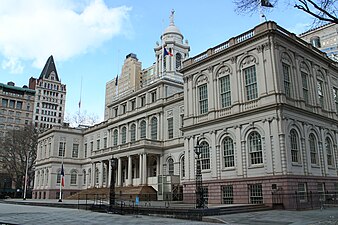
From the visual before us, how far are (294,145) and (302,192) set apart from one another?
3722 mm

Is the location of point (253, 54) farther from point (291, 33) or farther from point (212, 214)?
point (212, 214)

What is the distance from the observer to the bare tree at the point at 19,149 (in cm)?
6669

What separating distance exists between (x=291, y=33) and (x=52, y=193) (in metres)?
48.6

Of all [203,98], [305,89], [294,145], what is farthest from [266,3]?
[203,98]

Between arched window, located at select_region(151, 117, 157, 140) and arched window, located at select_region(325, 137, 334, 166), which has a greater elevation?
arched window, located at select_region(151, 117, 157, 140)

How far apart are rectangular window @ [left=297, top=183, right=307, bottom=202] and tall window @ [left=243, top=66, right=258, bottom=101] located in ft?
26.5

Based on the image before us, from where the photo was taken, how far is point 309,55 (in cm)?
3138

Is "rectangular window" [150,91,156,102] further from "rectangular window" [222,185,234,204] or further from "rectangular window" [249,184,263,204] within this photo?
"rectangular window" [249,184,263,204]

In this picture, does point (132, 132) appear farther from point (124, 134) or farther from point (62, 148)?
point (62, 148)

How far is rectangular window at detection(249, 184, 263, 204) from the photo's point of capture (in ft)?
85.8

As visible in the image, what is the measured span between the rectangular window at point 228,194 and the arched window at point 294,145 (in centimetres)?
583

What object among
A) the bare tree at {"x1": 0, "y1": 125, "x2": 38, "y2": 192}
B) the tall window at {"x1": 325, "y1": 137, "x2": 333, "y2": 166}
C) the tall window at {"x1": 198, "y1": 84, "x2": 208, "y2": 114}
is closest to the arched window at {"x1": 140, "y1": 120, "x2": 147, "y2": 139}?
the tall window at {"x1": 198, "y1": 84, "x2": 208, "y2": 114}

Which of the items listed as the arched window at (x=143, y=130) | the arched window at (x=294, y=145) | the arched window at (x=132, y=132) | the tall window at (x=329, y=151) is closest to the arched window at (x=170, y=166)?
the arched window at (x=143, y=130)

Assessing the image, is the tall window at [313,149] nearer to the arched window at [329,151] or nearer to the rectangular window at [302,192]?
the arched window at [329,151]
